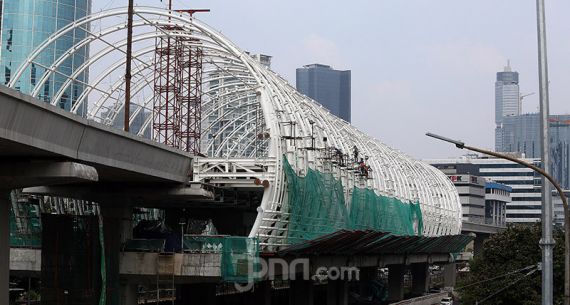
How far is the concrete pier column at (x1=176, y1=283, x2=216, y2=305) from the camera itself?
261 feet

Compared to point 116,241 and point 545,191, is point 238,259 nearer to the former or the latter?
point 116,241

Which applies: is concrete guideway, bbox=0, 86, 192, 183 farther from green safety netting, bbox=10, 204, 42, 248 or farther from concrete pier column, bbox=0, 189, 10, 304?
green safety netting, bbox=10, 204, 42, 248

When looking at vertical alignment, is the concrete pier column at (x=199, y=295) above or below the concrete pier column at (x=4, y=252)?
below

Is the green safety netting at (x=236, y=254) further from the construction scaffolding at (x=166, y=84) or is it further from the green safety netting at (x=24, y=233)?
the construction scaffolding at (x=166, y=84)

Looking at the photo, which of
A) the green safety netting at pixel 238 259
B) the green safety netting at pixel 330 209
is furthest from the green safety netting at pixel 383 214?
the green safety netting at pixel 238 259

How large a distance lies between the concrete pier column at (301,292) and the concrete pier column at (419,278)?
45965 millimetres

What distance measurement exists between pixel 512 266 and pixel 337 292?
29.1 metres

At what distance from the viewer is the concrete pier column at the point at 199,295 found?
3135 inches

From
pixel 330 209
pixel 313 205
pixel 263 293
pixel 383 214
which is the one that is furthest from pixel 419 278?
pixel 313 205

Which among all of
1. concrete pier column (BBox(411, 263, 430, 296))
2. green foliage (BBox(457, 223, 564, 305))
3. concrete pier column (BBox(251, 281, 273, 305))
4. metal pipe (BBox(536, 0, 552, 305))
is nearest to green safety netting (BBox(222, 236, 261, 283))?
green foliage (BBox(457, 223, 564, 305))

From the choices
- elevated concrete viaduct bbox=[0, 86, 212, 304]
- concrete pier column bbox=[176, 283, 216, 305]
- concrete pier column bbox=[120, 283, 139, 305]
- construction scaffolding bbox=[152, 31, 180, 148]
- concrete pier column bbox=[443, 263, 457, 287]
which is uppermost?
construction scaffolding bbox=[152, 31, 180, 148]

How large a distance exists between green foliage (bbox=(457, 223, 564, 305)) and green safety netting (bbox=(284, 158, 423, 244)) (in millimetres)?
9951

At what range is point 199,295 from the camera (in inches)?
3152

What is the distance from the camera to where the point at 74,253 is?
173ft
